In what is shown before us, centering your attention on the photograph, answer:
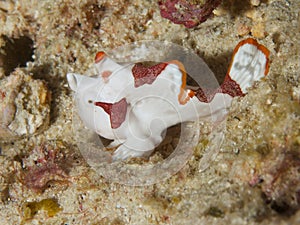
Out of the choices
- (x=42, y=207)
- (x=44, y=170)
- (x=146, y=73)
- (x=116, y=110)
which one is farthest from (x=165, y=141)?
(x=42, y=207)

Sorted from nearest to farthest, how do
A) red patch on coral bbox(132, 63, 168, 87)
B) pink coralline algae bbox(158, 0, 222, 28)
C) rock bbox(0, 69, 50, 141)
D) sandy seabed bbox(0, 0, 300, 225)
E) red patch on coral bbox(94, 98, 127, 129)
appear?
sandy seabed bbox(0, 0, 300, 225), red patch on coral bbox(132, 63, 168, 87), red patch on coral bbox(94, 98, 127, 129), pink coralline algae bbox(158, 0, 222, 28), rock bbox(0, 69, 50, 141)

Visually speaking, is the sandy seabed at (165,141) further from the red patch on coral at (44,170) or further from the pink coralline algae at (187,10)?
the pink coralline algae at (187,10)

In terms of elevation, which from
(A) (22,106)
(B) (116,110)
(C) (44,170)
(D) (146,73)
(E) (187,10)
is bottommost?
(C) (44,170)

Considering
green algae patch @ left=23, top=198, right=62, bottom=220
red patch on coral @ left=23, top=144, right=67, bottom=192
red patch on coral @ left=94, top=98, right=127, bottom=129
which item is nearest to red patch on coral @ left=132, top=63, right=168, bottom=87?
red patch on coral @ left=94, top=98, right=127, bottom=129

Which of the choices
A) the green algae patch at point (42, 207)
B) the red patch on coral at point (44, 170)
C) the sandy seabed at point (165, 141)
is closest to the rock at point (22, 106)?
the sandy seabed at point (165, 141)

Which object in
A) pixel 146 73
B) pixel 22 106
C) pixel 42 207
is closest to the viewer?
pixel 146 73

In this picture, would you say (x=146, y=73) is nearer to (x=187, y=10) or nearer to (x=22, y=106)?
(x=187, y=10)

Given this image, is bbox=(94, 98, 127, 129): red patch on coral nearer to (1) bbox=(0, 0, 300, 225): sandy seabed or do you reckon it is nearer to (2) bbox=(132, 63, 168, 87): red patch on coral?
(2) bbox=(132, 63, 168, 87): red patch on coral
